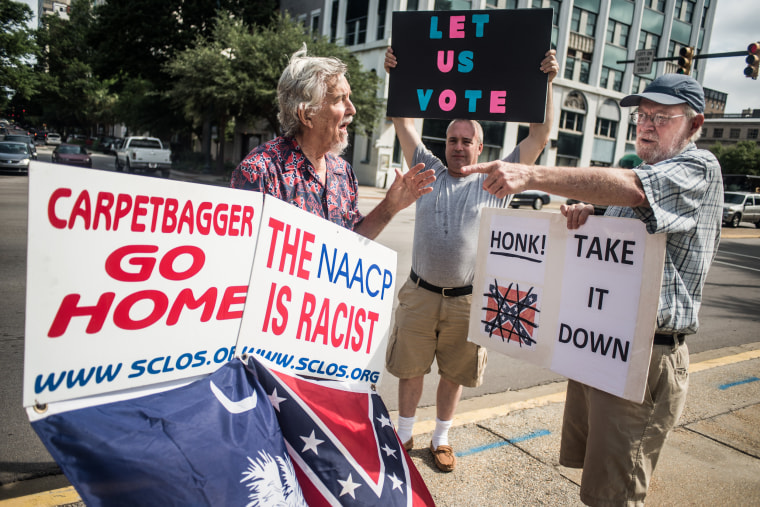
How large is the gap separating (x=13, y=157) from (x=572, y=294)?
78.9 ft

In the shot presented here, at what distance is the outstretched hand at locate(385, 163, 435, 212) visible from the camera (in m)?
2.44

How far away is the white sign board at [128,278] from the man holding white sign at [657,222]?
97 centimetres

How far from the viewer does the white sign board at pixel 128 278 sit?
1.36 meters

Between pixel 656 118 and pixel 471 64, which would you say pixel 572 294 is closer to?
pixel 656 118

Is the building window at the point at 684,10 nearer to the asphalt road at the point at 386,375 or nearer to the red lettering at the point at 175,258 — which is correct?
the asphalt road at the point at 386,375

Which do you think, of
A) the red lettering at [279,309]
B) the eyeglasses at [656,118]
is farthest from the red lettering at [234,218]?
the eyeglasses at [656,118]

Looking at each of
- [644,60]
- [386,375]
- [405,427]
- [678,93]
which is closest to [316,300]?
[405,427]

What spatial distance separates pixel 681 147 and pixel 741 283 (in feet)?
35.6

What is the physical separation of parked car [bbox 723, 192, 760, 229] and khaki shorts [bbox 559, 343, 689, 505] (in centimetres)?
2879

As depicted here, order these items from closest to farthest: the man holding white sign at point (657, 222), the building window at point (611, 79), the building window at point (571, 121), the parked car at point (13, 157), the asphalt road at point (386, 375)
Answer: the man holding white sign at point (657, 222) < the asphalt road at point (386, 375) < the parked car at point (13, 157) < the building window at point (571, 121) < the building window at point (611, 79)

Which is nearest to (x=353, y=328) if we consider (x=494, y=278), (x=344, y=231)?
(x=344, y=231)

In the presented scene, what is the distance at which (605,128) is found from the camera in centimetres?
3712

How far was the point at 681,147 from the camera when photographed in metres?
2.03

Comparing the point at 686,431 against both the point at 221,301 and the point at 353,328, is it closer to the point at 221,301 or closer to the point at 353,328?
the point at 353,328
